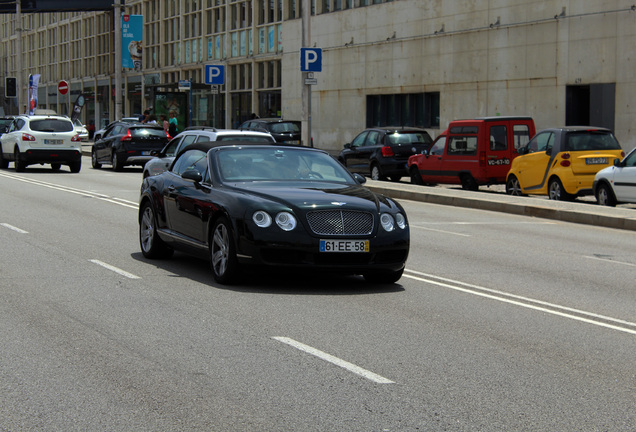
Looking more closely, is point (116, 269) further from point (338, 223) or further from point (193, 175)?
point (338, 223)

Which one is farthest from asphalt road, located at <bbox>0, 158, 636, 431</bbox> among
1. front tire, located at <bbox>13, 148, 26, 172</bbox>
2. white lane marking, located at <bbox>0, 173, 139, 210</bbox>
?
front tire, located at <bbox>13, 148, 26, 172</bbox>

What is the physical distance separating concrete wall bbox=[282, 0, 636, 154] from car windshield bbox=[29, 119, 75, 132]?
14638 mm

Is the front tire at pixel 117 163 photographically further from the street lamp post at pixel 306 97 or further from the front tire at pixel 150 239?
the front tire at pixel 150 239

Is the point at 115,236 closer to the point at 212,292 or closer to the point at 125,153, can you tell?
the point at 212,292

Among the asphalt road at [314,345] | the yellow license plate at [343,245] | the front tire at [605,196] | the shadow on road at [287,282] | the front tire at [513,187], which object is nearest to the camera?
the asphalt road at [314,345]

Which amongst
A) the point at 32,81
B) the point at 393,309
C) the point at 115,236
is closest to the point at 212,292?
the point at 393,309

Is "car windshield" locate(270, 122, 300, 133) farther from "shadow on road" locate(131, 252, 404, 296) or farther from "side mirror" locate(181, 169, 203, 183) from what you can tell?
"side mirror" locate(181, 169, 203, 183)

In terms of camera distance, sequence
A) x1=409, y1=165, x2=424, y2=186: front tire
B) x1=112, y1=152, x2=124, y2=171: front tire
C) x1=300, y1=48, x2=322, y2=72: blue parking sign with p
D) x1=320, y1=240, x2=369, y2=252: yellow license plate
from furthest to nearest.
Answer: x1=112, y1=152, x2=124, y2=171: front tire
x1=300, y1=48, x2=322, y2=72: blue parking sign with p
x1=409, y1=165, x2=424, y2=186: front tire
x1=320, y1=240, x2=369, y2=252: yellow license plate

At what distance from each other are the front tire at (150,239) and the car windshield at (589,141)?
12130 mm

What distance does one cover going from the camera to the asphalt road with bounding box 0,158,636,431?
559 cm

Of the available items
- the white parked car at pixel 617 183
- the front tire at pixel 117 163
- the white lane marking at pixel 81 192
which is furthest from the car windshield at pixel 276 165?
the front tire at pixel 117 163

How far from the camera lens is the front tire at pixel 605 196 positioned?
20.8 m

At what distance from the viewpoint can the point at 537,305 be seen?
9.42m

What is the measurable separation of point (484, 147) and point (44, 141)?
548 inches
